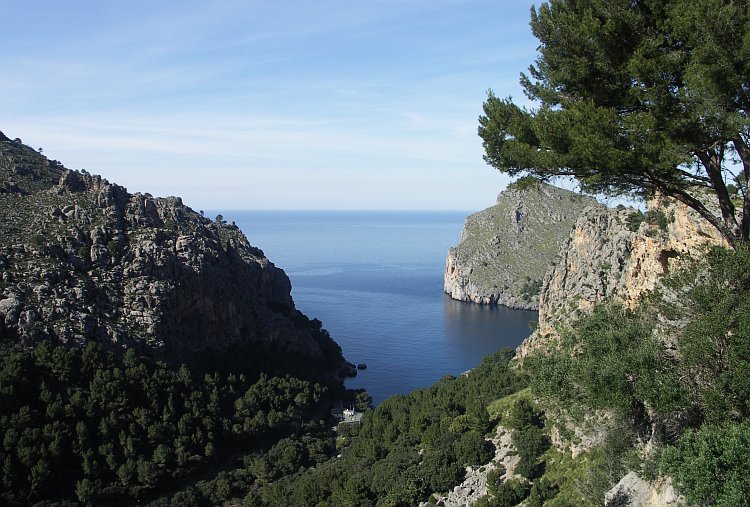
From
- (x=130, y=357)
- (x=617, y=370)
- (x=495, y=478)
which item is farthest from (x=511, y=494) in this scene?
(x=130, y=357)

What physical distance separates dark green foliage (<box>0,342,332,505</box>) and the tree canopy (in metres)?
36.8

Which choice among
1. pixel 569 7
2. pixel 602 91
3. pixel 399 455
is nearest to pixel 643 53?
pixel 602 91

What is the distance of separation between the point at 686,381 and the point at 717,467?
239cm

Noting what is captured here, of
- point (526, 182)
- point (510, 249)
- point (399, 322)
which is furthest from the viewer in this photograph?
point (510, 249)

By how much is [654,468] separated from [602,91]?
9.06 meters

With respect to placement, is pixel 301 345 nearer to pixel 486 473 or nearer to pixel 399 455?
pixel 399 455

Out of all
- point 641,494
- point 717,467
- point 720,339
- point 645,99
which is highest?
point 645,99

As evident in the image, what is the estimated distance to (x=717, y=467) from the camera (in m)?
10.9

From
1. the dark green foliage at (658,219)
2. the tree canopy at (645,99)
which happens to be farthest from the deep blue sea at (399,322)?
the tree canopy at (645,99)

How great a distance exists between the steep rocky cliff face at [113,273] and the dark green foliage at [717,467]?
50.9 metres

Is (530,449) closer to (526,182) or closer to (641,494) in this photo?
(641,494)

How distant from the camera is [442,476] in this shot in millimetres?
33344

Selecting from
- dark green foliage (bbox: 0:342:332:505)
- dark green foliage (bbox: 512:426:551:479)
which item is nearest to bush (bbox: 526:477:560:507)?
dark green foliage (bbox: 512:426:551:479)

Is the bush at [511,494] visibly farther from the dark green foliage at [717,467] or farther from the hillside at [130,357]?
the hillside at [130,357]
